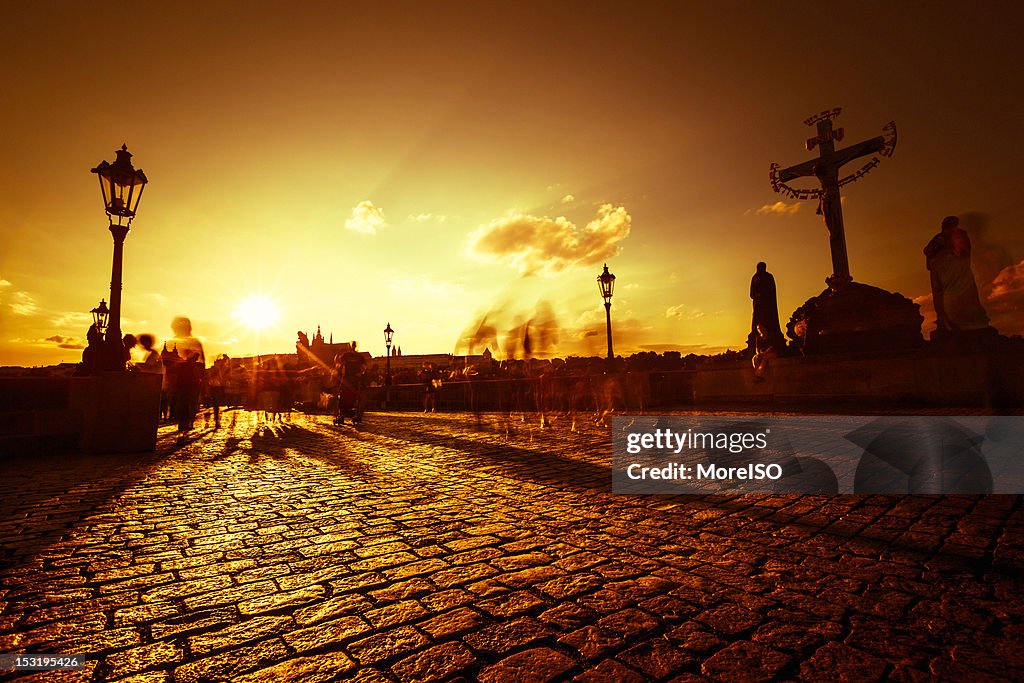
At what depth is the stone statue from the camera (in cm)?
1009

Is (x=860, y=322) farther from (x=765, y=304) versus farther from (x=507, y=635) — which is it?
(x=507, y=635)

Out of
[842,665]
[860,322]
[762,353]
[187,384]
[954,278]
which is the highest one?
[954,278]

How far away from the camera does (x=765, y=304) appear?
15852 millimetres

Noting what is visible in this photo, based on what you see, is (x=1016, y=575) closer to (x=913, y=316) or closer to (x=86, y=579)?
(x=86, y=579)

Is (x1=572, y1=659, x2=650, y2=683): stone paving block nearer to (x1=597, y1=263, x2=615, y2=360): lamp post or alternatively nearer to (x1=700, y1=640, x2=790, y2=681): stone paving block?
(x1=700, y1=640, x2=790, y2=681): stone paving block

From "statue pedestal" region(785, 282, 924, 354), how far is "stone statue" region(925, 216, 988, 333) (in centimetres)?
247

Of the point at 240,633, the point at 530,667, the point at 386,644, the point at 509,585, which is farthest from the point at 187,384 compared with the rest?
the point at 530,667

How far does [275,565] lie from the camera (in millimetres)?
2877

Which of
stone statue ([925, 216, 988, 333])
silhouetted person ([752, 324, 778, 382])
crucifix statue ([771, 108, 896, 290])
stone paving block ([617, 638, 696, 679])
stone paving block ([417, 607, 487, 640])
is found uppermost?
crucifix statue ([771, 108, 896, 290])

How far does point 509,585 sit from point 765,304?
635 inches

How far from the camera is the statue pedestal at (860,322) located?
1378 cm

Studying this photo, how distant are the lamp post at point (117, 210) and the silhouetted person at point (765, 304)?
17017mm

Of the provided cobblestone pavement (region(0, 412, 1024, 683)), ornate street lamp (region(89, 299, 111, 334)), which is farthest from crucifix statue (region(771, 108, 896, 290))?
ornate street lamp (region(89, 299, 111, 334))

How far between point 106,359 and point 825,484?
1078cm
